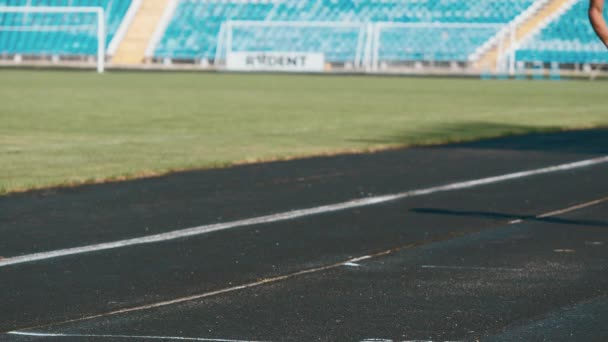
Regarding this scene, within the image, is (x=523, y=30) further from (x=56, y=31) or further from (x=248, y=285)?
(x=248, y=285)

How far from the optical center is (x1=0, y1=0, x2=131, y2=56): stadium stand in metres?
69.1

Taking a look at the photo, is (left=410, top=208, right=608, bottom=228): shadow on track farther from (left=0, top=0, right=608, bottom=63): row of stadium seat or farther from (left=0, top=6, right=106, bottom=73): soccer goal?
(left=0, top=6, right=106, bottom=73): soccer goal

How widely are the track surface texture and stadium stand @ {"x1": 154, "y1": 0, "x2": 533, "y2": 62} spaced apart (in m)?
50.6

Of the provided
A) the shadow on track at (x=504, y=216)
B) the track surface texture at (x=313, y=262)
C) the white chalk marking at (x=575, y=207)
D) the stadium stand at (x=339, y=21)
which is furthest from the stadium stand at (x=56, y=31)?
the shadow on track at (x=504, y=216)

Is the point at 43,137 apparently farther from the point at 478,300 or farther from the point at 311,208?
the point at 478,300

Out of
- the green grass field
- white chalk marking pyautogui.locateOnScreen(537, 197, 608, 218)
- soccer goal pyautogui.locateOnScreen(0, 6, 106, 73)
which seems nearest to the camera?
white chalk marking pyautogui.locateOnScreen(537, 197, 608, 218)

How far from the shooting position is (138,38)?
70062 millimetres

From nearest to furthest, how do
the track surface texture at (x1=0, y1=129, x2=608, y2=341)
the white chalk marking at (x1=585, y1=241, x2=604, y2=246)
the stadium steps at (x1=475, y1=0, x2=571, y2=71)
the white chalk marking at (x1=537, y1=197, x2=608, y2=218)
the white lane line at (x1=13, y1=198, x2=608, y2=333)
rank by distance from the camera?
the track surface texture at (x1=0, y1=129, x2=608, y2=341), the white lane line at (x1=13, y1=198, x2=608, y2=333), the white chalk marking at (x1=585, y1=241, x2=604, y2=246), the white chalk marking at (x1=537, y1=197, x2=608, y2=218), the stadium steps at (x1=475, y1=0, x2=571, y2=71)

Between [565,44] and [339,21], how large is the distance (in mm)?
13353

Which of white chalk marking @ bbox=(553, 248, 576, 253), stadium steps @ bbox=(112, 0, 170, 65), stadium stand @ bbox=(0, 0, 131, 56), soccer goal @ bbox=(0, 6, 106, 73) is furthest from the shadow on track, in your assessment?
stadium steps @ bbox=(112, 0, 170, 65)

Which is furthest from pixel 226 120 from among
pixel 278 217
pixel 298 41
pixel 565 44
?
pixel 298 41

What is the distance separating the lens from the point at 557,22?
62.4 meters

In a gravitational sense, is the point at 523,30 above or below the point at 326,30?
above

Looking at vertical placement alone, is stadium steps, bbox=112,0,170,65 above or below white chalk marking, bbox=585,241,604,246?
below
